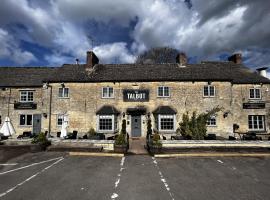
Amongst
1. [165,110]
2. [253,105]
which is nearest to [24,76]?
[165,110]

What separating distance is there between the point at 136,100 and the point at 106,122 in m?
4.08

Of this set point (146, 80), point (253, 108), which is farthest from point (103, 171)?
point (253, 108)

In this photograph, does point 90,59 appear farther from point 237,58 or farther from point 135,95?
point 237,58

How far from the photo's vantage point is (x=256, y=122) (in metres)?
23.5

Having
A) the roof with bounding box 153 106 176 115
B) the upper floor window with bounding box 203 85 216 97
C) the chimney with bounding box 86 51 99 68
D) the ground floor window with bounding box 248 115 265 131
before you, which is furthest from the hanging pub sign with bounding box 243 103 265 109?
the chimney with bounding box 86 51 99 68

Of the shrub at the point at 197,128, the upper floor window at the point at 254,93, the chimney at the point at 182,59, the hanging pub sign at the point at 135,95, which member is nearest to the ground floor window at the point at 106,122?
the hanging pub sign at the point at 135,95

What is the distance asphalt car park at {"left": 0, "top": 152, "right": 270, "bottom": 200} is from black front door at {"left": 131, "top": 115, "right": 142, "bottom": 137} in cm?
839

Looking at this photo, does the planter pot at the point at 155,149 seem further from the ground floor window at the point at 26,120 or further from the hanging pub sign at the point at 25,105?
the ground floor window at the point at 26,120

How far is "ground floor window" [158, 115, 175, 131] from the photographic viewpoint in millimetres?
21672

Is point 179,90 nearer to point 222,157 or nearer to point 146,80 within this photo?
point 146,80

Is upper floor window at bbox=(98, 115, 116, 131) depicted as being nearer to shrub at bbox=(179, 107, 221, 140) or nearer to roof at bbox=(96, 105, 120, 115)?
roof at bbox=(96, 105, 120, 115)

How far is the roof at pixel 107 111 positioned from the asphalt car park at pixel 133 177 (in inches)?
336

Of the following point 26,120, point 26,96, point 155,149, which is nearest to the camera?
point 155,149

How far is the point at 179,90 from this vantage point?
22.7 metres
